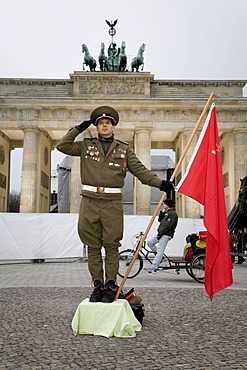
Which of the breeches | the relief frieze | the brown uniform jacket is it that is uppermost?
the relief frieze

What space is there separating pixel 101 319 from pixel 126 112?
2947 cm

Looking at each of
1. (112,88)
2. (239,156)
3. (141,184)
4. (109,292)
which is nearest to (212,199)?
(109,292)

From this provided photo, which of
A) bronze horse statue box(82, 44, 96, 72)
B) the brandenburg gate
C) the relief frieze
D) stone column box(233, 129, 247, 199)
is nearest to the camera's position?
stone column box(233, 129, 247, 199)

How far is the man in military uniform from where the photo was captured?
13.7ft

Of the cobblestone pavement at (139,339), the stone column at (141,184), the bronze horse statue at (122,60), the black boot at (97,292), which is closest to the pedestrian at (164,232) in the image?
the cobblestone pavement at (139,339)

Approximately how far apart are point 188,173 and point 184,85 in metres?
30.5

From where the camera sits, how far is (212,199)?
4395mm

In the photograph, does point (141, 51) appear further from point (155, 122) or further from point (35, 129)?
point (35, 129)

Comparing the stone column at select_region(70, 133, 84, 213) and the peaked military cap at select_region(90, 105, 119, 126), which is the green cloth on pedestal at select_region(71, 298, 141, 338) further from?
the stone column at select_region(70, 133, 84, 213)

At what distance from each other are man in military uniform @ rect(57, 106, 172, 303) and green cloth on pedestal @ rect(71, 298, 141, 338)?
0.17 metres

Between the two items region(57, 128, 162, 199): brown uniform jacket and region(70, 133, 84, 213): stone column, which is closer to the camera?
A: region(57, 128, 162, 199): brown uniform jacket

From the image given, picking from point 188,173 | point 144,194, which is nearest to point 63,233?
point 188,173

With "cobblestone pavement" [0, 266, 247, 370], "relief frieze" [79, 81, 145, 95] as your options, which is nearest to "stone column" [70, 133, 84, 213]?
"relief frieze" [79, 81, 145, 95]

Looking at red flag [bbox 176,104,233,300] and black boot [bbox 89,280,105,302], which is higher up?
red flag [bbox 176,104,233,300]
